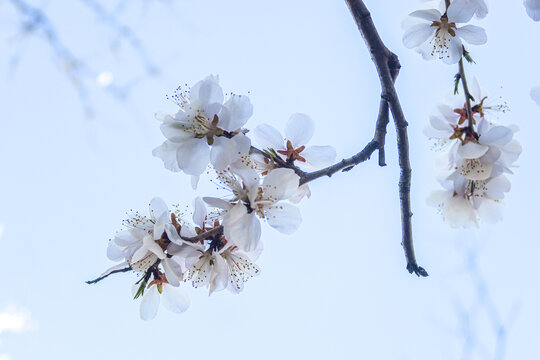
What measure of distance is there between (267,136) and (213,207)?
0.54 feet

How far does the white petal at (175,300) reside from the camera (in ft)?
3.18

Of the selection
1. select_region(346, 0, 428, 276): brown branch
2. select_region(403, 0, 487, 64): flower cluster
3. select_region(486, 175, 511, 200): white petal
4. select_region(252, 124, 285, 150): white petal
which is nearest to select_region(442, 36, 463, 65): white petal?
select_region(403, 0, 487, 64): flower cluster

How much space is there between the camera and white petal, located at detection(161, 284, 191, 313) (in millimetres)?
969

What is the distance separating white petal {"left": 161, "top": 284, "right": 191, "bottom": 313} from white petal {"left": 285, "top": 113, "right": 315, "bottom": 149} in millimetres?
Result: 337

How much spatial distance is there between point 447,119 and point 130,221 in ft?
2.13

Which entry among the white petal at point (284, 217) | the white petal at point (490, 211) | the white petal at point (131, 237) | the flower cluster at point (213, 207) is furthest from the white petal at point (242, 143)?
the white petal at point (490, 211)

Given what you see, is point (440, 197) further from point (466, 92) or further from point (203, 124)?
point (203, 124)

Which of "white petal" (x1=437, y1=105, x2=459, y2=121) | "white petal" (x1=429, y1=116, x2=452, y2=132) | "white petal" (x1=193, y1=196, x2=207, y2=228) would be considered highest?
"white petal" (x1=437, y1=105, x2=459, y2=121)

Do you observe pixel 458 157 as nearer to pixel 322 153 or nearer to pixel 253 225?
pixel 322 153

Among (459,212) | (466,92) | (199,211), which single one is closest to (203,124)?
(199,211)

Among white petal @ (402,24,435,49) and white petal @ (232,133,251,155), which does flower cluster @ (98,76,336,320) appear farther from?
white petal @ (402,24,435,49)

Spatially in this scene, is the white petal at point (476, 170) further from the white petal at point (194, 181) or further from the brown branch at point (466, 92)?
the white petal at point (194, 181)

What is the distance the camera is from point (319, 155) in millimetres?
957

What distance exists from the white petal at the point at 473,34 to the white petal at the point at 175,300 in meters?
0.70
